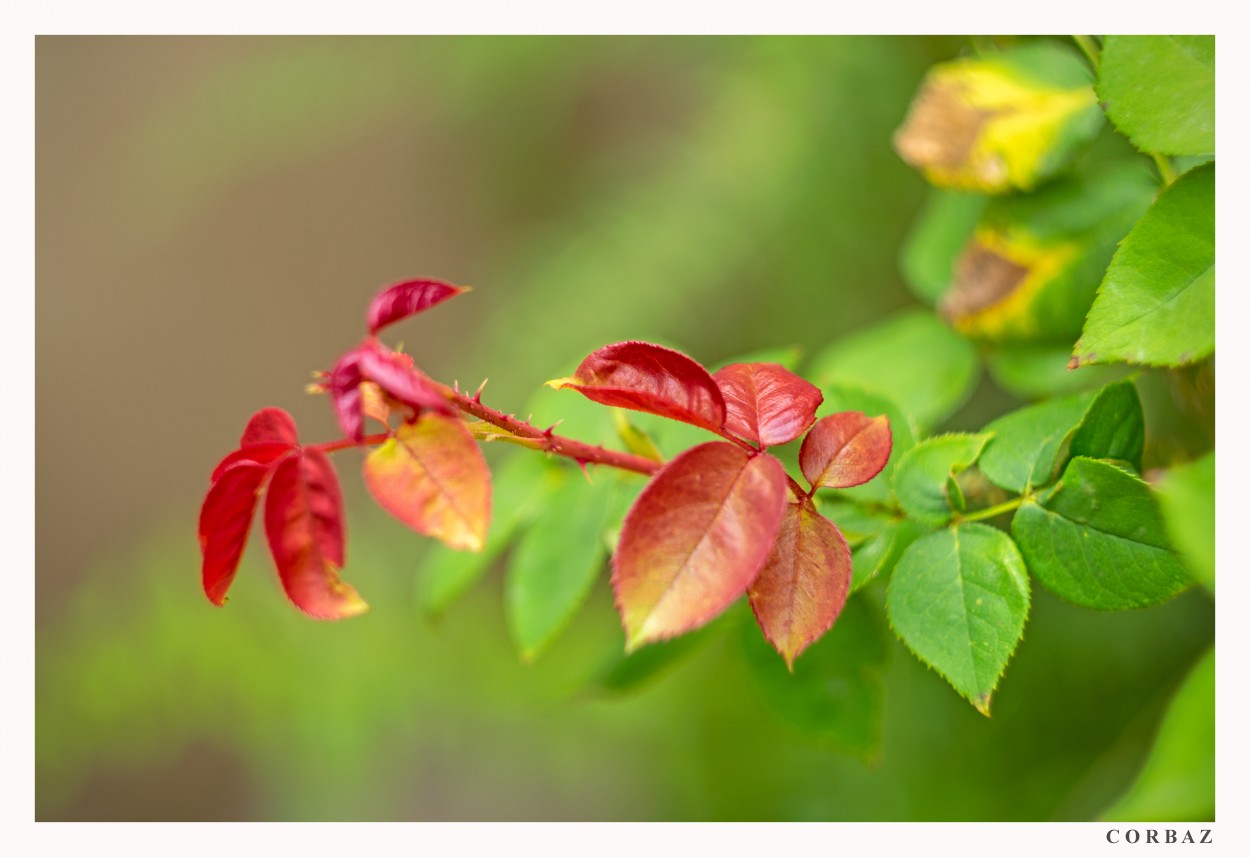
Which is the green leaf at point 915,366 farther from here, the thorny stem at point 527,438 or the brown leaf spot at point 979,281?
the thorny stem at point 527,438

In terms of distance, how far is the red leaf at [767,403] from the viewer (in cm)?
40

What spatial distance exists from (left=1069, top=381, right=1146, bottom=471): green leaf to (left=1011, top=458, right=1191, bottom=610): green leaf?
3cm

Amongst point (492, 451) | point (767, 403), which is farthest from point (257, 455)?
point (492, 451)

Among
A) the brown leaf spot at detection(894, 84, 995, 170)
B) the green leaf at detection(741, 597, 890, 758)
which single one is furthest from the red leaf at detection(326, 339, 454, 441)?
the brown leaf spot at detection(894, 84, 995, 170)

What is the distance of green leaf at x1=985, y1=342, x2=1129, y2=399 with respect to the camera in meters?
0.65

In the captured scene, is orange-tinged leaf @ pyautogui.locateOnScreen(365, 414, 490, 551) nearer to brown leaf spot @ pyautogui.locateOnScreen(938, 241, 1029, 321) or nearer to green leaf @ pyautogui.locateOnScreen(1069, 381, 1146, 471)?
green leaf @ pyautogui.locateOnScreen(1069, 381, 1146, 471)

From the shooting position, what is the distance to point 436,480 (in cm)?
34

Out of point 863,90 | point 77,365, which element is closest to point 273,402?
point 77,365

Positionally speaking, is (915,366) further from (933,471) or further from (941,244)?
(933,471)

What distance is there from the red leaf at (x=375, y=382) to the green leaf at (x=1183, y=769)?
34 centimetres

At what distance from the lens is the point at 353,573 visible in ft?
5.12

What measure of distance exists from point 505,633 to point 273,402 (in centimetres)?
102

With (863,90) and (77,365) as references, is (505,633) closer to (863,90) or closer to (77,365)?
(863,90)

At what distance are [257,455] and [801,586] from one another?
9.8 inches
